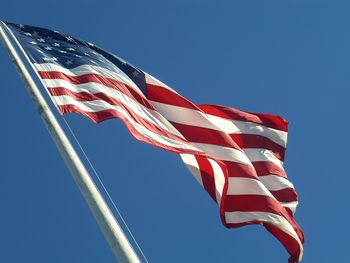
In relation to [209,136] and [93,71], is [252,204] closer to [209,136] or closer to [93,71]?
[209,136]

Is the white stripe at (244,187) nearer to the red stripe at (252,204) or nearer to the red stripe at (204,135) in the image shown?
the red stripe at (252,204)

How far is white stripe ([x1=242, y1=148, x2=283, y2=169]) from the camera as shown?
1734 centimetres

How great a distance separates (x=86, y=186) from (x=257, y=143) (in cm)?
802

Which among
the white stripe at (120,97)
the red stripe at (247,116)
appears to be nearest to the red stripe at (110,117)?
the white stripe at (120,97)

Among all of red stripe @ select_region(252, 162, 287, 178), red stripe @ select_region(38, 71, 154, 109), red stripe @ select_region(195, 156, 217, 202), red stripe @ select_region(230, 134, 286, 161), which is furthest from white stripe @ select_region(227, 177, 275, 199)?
red stripe @ select_region(230, 134, 286, 161)

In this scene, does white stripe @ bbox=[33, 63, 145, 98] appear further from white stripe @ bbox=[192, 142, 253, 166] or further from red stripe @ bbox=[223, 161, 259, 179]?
red stripe @ bbox=[223, 161, 259, 179]

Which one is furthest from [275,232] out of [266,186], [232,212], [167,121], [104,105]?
[104,105]

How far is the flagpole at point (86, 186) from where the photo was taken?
955 cm

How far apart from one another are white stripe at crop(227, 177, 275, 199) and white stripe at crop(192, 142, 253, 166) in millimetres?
474

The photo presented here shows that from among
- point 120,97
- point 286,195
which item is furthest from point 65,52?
point 286,195

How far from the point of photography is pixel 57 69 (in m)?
14.7

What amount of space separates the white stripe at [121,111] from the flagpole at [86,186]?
70 cm

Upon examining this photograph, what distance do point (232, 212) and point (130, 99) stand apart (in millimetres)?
2998

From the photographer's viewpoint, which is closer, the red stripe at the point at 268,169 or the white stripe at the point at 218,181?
Answer: the white stripe at the point at 218,181
